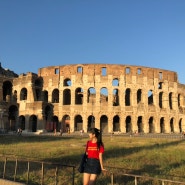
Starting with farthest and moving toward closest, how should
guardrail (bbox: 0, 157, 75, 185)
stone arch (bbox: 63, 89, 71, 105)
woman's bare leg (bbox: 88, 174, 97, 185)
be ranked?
→ 1. stone arch (bbox: 63, 89, 71, 105)
2. guardrail (bbox: 0, 157, 75, 185)
3. woman's bare leg (bbox: 88, 174, 97, 185)

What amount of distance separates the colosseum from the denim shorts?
32.9 meters

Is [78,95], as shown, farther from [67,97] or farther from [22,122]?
[22,122]

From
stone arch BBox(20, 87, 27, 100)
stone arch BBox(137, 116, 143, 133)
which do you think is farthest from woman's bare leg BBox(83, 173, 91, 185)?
stone arch BBox(20, 87, 27, 100)

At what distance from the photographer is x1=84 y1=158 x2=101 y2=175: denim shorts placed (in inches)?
210

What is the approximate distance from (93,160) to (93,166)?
12cm

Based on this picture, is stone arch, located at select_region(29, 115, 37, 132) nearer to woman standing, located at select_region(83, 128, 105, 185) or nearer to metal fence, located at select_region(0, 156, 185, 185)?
metal fence, located at select_region(0, 156, 185, 185)

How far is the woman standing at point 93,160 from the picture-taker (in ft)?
17.4

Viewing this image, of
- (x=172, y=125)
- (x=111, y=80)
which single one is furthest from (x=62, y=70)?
(x=172, y=125)

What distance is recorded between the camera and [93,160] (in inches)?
211

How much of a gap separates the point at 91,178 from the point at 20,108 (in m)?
36.7

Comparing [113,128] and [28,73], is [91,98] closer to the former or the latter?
[113,128]

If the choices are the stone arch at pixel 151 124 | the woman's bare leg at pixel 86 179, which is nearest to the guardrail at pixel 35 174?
the woman's bare leg at pixel 86 179

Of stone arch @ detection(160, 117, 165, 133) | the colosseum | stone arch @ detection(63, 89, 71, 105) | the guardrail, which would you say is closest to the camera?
the guardrail

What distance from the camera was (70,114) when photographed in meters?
39.5
